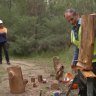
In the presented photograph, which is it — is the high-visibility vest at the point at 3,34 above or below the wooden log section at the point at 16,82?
above

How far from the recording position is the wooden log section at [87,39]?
205 inches

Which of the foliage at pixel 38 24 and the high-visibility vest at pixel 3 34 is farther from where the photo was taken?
the foliage at pixel 38 24

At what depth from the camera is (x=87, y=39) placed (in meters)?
5.29

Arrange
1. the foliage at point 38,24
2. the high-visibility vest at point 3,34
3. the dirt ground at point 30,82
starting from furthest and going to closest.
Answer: the foliage at point 38,24, the high-visibility vest at point 3,34, the dirt ground at point 30,82

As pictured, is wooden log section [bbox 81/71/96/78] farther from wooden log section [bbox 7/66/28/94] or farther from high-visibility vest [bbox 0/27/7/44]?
high-visibility vest [bbox 0/27/7/44]

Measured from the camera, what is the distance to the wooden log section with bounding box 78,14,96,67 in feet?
17.1

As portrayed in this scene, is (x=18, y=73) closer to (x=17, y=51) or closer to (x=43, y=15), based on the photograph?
(x=17, y=51)

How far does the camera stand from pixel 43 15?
19.9 meters

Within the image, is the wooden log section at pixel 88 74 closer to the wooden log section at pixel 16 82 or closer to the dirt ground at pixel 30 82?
the dirt ground at pixel 30 82

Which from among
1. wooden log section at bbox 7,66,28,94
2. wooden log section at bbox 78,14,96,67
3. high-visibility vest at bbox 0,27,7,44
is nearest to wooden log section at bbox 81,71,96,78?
wooden log section at bbox 78,14,96,67

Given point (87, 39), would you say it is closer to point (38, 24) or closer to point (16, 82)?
point (16, 82)

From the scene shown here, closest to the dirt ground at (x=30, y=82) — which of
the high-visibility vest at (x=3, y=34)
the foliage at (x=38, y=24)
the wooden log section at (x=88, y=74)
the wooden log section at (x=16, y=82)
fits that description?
the wooden log section at (x=16, y=82)

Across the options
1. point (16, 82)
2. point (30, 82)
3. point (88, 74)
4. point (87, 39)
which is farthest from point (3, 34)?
point (88, 74)

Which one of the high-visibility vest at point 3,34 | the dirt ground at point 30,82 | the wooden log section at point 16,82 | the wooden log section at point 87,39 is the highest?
the wooden log section at point 87,39
